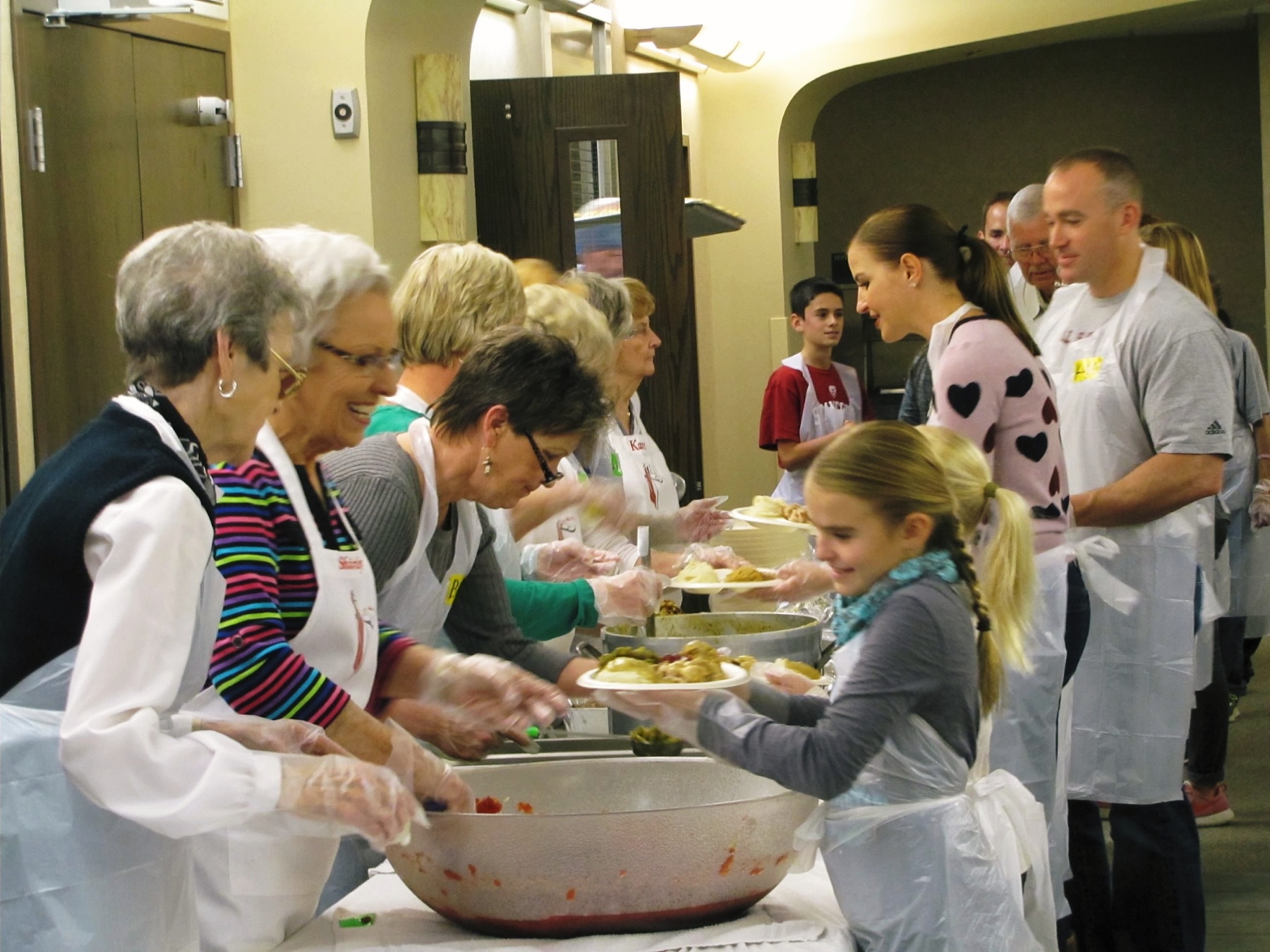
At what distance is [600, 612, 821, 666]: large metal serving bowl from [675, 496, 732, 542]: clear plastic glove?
46 centimetres

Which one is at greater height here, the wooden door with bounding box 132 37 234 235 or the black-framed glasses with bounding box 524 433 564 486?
the wooden door with bounding box 132 37 234 235

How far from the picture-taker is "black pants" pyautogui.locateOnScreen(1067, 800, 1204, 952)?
296 centimetres

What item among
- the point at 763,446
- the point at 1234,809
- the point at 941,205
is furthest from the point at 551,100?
the point at 941,205

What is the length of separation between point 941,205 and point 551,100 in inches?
221

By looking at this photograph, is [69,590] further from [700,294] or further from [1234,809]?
[700,294]

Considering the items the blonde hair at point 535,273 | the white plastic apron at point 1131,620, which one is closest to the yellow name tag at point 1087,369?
the white plastic apron at point 1131,620

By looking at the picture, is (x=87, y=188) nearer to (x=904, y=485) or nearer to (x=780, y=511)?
(x=780, y=511)

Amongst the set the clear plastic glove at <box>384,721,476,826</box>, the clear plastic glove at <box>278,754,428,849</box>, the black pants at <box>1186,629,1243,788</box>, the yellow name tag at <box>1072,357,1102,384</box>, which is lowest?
the black pants at <box>1186,629,1243,788</box>

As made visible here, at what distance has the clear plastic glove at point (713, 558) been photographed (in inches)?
126

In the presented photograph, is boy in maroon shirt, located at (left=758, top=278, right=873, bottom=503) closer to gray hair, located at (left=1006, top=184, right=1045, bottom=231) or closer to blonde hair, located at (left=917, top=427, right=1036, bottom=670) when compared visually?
gray hair, located at (left=1006, top=184, right=1045, bottom=231)

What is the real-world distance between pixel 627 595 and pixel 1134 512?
1101 mm

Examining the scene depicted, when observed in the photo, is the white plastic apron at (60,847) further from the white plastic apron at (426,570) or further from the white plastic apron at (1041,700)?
the white plastic apron at (1041,700)

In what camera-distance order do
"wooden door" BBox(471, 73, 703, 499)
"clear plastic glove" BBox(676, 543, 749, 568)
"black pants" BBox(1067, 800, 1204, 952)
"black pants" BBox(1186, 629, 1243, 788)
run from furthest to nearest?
"wooden door" BBox(471, 73, 703, 499) < "black pants" BBox(1186, 629, 1243, 788) < "clear plastic glove" BBox(676, 543, 749, 568) < "black pants" BBox(1067, 800, 1204, 952)

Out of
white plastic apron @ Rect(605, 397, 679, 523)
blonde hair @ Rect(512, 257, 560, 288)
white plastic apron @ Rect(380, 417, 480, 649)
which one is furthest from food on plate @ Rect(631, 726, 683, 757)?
blonde hair @ Rect(512, 257, 560, 288)
